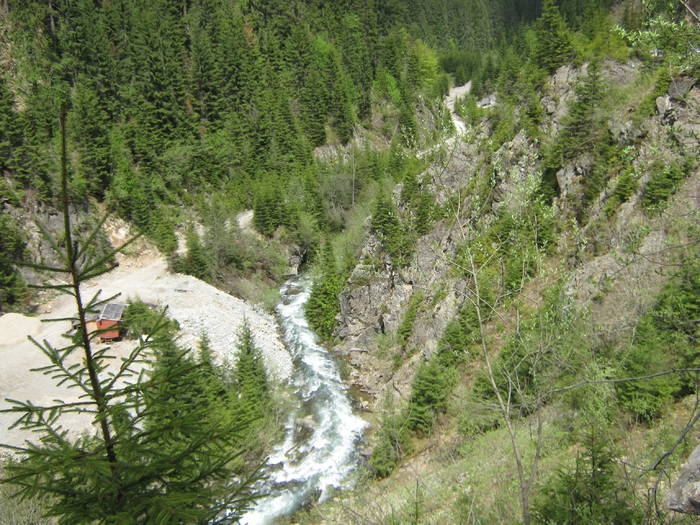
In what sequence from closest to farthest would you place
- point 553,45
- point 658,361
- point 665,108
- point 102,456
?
point 102,456 → point 658,361 → point 665,108 → point 553,45

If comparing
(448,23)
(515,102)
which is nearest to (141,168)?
(515,102)

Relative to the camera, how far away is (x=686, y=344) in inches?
383

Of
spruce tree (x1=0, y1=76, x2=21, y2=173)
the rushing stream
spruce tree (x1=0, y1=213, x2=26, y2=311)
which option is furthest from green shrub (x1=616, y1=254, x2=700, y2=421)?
spruce tree (x1=0, y1=76, x2=21, y2=173)

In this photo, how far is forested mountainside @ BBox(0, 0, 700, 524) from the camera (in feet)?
21.6

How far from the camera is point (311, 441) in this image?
2116cm

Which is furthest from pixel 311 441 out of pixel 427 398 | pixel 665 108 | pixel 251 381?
pixel 665 108

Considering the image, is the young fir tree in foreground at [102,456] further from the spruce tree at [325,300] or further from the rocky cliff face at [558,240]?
the spruce tree at [325,300]

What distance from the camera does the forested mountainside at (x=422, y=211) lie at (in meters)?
6.59

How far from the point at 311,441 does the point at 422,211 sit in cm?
1433

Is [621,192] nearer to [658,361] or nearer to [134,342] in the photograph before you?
[658,361]

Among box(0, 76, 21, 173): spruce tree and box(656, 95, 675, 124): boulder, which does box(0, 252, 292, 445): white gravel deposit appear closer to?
box(0, 76, 21, 173): spruce tree

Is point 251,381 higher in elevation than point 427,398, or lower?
higher

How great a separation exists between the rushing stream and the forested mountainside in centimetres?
105

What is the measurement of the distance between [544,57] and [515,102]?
11.9 ft
